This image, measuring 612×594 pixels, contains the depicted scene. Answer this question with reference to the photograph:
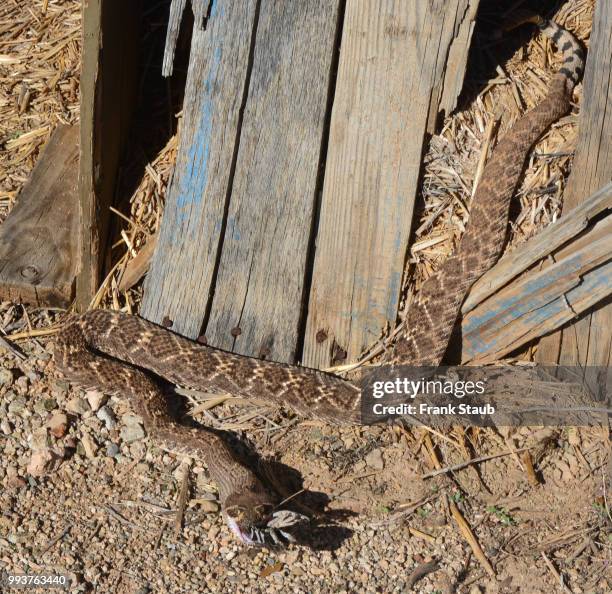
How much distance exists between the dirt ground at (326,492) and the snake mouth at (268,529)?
8 cm

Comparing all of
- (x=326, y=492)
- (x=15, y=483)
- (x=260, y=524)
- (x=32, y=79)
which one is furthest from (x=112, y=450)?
(x=32, y=79)

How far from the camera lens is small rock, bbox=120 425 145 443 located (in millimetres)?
4977

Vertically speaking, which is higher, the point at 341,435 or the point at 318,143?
the point at 318,143

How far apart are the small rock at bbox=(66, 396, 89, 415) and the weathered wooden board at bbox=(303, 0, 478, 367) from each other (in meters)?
1.41

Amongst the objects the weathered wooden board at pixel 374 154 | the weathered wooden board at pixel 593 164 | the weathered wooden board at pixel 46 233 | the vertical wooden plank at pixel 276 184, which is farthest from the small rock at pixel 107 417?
the weathered wooden board at pixel 593 164

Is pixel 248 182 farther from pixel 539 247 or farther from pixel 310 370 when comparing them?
pixel 539 247

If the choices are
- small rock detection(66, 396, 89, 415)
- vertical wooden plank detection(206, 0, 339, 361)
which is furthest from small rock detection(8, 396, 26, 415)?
vertical wooden plank detection(206, 0, 339, 361)

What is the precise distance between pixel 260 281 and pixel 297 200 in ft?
1.86

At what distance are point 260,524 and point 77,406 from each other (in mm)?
1476

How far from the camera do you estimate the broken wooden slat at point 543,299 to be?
4.86 metres

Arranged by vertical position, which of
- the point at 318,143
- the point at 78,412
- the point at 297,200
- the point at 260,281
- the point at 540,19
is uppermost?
the point at 540,19

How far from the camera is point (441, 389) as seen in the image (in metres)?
5.11

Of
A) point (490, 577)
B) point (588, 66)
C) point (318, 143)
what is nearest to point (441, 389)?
point (490, 577)

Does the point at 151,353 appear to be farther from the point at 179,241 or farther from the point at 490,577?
the point at 490,577
